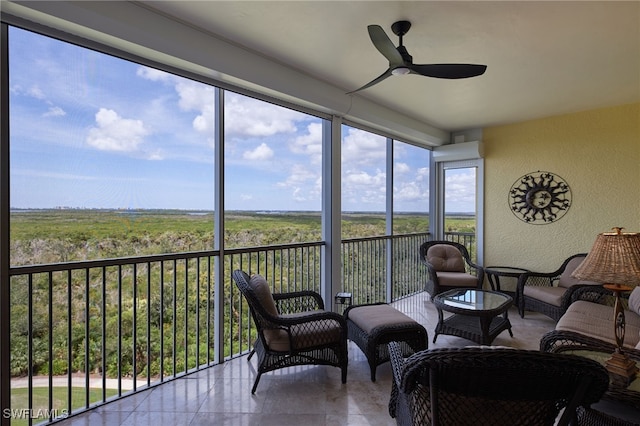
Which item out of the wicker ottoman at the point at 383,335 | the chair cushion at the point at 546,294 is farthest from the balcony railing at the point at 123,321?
the chair cushion at the point at 546,294

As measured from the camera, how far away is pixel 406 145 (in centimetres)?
537

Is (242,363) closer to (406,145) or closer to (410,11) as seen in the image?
(410,11)

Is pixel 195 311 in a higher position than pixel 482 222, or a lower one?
lower

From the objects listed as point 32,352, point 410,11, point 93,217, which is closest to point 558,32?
point 410,11

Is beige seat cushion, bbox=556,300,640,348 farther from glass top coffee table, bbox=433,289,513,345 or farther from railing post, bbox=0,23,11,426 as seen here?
railing post, bbox=0,23,11,426

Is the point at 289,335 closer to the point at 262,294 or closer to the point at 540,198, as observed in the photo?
the point at 262,294

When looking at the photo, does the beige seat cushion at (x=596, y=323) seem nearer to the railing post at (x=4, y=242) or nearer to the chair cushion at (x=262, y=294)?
the chair cushion at (x=262, y=294)

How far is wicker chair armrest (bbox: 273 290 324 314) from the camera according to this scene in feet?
10.2

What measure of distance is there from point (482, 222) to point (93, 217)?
5.37 meters

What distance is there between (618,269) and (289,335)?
1988mm

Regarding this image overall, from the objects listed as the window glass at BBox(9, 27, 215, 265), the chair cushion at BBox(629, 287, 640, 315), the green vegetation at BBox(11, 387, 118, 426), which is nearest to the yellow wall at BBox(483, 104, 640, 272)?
the chair cushion at BBox(629, 287, 640, 315)

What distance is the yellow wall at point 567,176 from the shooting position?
4.27 meters

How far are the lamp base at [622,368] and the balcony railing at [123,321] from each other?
8.72ft

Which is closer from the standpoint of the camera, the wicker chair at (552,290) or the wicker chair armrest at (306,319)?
the wicker chair armrest at (306,319)
